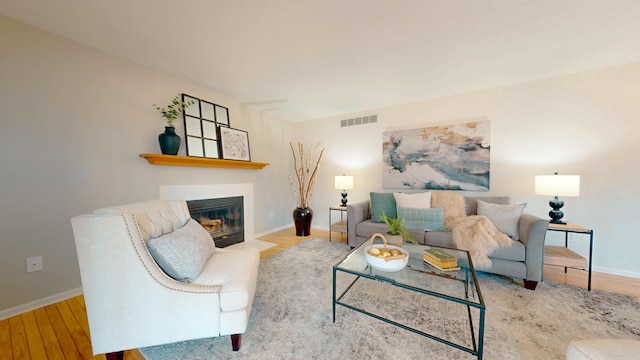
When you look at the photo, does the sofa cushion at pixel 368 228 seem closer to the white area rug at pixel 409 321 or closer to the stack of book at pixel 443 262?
the white area rug at pixel 409 321

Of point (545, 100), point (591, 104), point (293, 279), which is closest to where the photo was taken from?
point (293, 279)

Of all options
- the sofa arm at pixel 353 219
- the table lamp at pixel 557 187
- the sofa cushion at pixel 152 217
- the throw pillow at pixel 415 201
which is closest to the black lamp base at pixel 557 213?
the table lamp at pixel 557 187

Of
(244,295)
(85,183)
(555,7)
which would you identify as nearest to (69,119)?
(85,183)

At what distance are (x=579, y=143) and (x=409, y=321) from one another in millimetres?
2977

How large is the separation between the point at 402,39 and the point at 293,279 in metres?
2.54

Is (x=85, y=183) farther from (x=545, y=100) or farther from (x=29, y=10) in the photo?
(x=545, y=100)

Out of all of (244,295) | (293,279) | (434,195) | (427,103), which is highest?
(427,103)

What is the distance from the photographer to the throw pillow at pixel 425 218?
255 centimetres

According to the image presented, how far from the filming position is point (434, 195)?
290cm

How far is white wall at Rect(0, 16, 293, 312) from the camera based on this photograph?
5.31ft

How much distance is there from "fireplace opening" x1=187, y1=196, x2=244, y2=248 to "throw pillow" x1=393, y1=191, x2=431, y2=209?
8.20ft

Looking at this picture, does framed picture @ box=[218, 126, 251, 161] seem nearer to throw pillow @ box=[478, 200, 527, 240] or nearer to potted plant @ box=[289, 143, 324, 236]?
potted plant @ box=[289, 143, 324, 236]

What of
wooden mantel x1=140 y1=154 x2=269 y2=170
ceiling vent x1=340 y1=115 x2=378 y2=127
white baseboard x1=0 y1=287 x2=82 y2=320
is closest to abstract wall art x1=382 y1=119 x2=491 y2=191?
ceiling vent x1=340 y1=115 x2=378 y2=127

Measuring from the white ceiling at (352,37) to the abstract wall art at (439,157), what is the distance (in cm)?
68
